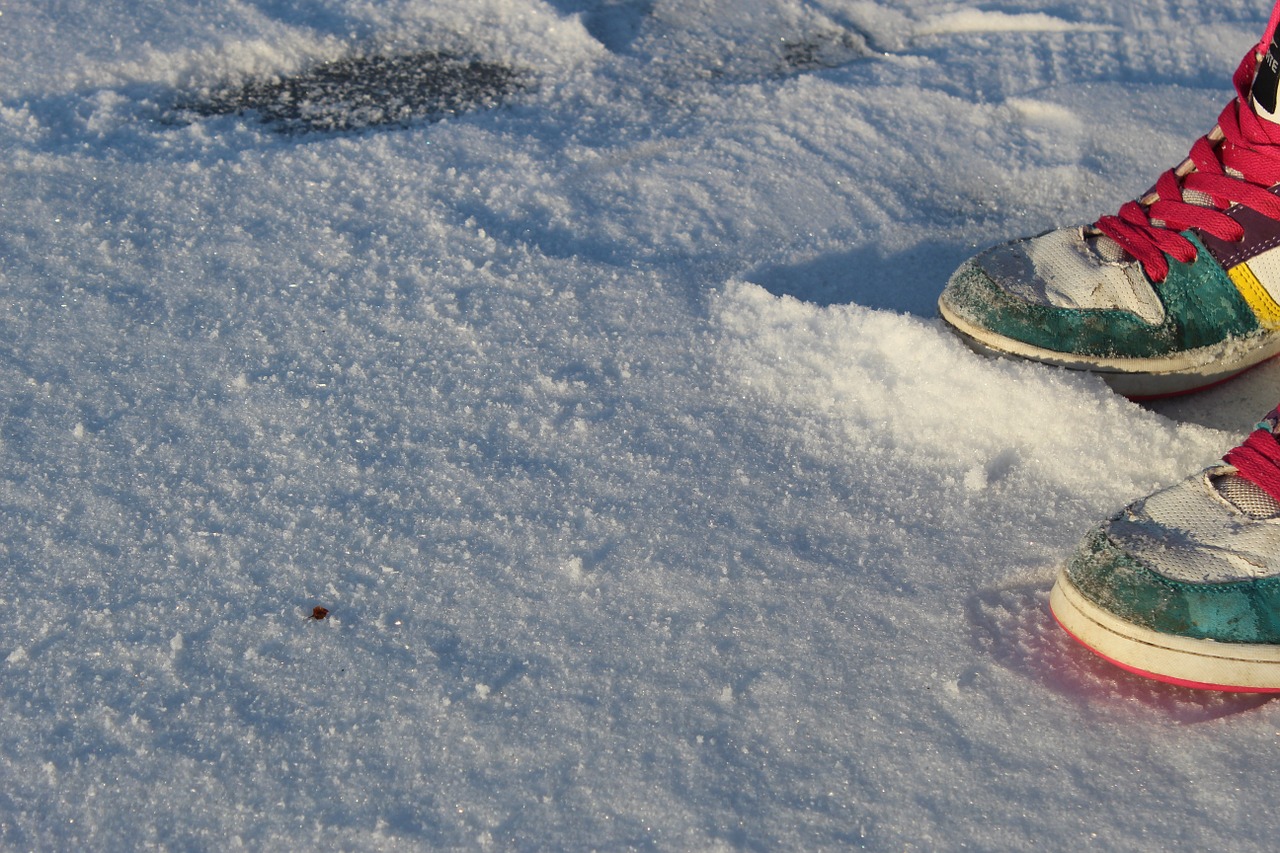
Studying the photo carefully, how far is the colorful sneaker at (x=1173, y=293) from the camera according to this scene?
1.46 metres

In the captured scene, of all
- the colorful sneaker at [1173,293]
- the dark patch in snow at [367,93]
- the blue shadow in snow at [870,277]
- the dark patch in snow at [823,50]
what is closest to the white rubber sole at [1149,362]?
the colorful sneaker at [1173,293]

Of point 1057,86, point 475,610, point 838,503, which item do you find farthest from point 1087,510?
point 1057,86

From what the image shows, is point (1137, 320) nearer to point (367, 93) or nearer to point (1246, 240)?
point (1246, 240)

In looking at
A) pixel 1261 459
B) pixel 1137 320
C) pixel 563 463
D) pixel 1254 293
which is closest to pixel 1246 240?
pixel 1254 293

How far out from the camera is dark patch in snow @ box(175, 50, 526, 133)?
188 cm

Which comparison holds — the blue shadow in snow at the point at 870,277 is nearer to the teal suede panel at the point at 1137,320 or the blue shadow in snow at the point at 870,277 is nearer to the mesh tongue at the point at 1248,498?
the teal suede panel at the point at 1137,320

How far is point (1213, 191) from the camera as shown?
1467mm

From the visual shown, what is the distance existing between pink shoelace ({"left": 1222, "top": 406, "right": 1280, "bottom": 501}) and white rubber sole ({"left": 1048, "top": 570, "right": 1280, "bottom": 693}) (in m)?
0.20

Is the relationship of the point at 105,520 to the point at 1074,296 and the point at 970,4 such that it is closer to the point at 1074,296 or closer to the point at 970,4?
the point at 1074,296

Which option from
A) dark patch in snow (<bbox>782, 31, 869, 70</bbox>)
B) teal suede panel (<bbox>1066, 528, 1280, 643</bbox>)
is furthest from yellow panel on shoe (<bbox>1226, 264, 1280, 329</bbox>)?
dark patch in snow (<bbox>782, 31, 869, 70</bbox>)

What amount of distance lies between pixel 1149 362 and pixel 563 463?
0.83 m

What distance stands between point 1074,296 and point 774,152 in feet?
2.00

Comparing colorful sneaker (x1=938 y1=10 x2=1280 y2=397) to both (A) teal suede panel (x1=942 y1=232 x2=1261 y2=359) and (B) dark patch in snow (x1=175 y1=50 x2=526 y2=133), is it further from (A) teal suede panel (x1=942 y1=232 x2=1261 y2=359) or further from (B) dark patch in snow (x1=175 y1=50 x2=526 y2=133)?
(B) dark patch in snow (x1=175 y1=50 x2=526 y2=133)

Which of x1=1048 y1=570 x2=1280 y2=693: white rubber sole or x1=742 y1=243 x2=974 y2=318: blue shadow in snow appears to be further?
x1=742 y1=243 x2=974 y2=318: blue shadow in snow
